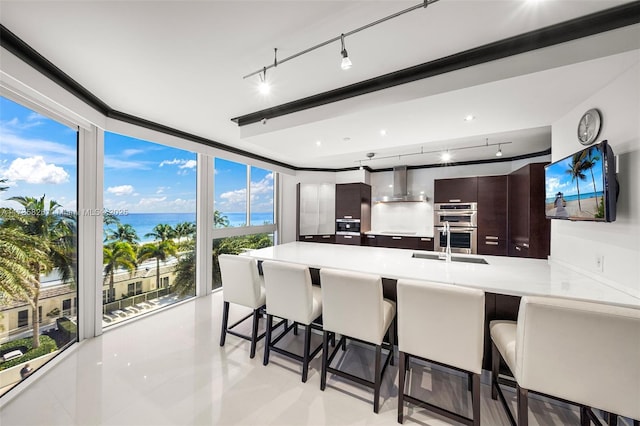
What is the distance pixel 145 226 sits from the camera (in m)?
3.28

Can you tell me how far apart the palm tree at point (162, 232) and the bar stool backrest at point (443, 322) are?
350 centimetres

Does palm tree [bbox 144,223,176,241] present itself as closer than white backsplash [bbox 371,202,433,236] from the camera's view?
Yes

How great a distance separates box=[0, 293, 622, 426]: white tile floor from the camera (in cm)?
162

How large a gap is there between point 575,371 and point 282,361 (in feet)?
6.85

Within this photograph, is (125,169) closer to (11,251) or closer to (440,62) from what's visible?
(11,251)

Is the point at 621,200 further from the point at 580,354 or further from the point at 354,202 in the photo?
the point at 354,202

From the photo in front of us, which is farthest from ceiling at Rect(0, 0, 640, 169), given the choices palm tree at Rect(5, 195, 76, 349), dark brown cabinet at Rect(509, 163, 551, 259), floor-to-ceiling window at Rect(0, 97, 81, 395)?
palm tree at Rect(5, 195, 76, 349)

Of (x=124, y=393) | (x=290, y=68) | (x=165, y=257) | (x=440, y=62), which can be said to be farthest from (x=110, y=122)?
(x=440, y=62)

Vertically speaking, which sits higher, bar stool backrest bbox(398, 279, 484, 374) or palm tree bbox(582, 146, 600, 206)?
palm tree bbox(582, 146, 600, 206)

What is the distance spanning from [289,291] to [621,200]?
2530 millimetres

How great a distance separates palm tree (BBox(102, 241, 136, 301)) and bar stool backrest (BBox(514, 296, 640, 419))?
4014mm

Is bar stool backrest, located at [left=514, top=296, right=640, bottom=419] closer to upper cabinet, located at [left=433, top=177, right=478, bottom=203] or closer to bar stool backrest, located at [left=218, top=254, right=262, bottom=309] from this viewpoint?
bar stool backrest, located at [left=218, top=254, right=262, bottom=309]

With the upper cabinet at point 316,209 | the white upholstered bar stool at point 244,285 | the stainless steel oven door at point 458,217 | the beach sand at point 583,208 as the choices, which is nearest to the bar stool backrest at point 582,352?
the beach sand at point 583,208

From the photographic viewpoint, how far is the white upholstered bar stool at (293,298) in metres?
1.97
